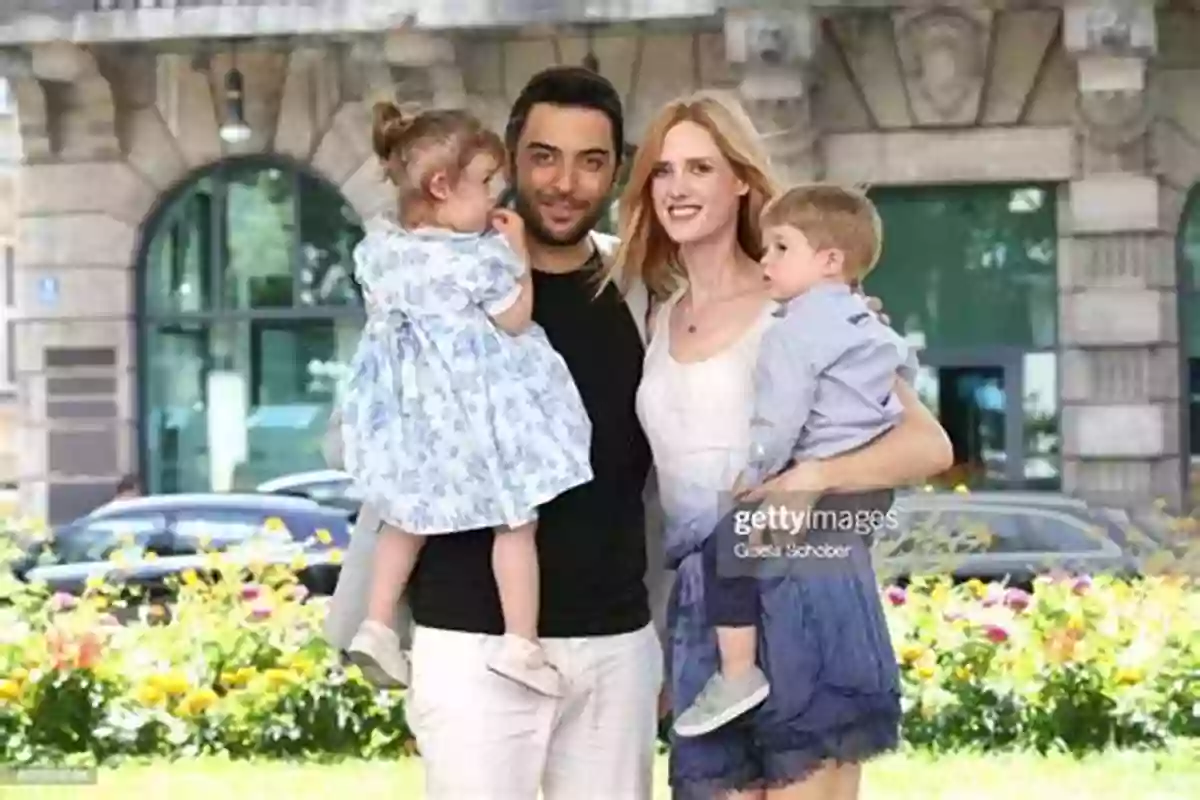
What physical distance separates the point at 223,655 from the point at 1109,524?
2845mm

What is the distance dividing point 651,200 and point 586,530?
42 cm

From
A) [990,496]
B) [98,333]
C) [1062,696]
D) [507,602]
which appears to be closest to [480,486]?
[507,602]

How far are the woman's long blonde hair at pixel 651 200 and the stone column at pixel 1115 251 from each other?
18.7ft

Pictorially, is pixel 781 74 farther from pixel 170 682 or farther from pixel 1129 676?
pixel 170 682

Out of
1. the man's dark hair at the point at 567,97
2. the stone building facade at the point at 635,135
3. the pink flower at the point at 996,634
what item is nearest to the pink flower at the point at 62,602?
the stone building facade at the point at 635,135

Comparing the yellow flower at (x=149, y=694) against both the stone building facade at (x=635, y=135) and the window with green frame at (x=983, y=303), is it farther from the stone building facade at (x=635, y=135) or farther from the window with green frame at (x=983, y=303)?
the window with green frame at (x=983, y=303)

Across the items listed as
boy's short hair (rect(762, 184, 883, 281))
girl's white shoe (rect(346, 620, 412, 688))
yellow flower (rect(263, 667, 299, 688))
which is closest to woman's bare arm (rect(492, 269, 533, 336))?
boy's short hair (rect(762, 184, 883, 281))

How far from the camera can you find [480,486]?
8.21ft

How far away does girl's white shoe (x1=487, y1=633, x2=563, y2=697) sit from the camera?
247cm

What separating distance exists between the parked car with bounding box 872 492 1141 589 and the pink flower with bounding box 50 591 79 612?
2201 millimetres

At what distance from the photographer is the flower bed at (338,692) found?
528 centimetres

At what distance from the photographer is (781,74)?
8367 mm

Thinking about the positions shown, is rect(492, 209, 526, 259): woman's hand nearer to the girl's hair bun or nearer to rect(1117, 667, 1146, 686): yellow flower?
the girl's hair bun

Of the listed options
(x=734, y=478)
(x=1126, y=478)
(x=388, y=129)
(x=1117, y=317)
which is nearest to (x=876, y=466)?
(x=734, y=478)
